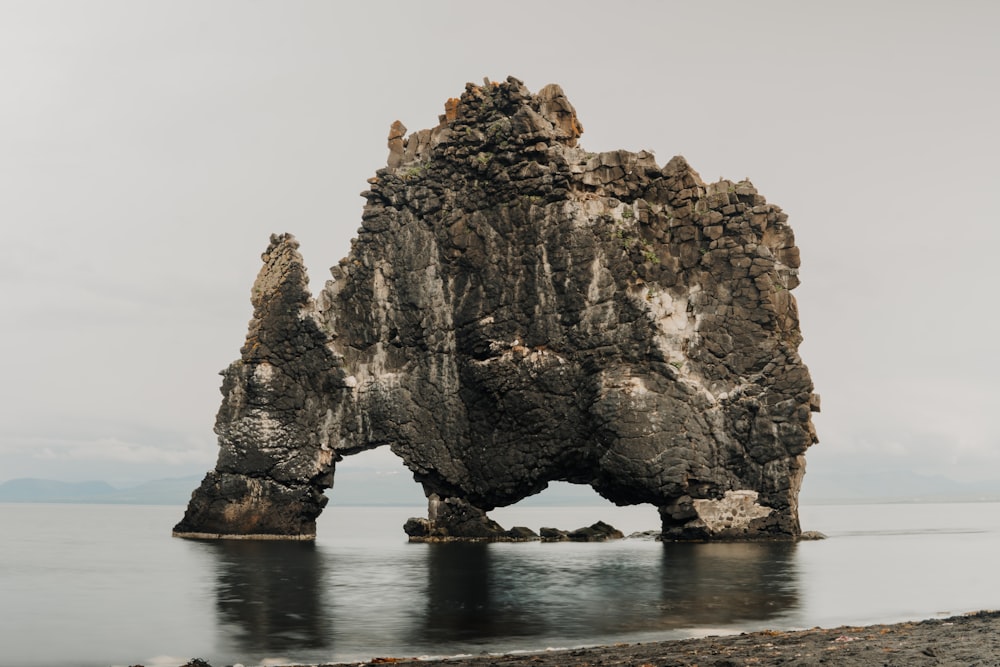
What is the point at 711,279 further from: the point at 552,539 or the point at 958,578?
the point at 958,578

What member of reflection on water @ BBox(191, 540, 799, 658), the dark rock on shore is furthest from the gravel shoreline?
the dark rock on shore

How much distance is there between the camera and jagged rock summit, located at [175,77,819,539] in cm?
6025

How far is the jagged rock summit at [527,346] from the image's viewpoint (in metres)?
60.2

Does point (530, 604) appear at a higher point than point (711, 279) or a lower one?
lower

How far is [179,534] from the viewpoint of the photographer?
70562 millimetres

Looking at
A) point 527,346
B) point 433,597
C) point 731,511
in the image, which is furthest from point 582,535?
point 433,597

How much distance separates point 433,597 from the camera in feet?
111

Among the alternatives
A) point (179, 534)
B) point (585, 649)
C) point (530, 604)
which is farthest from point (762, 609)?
point (179, 534)

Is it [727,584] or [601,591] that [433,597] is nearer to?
[601,591]

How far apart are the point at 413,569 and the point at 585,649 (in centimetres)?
2328

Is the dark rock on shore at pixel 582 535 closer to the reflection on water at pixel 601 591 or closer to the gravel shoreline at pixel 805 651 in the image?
the reflection on water at pixel 601 591

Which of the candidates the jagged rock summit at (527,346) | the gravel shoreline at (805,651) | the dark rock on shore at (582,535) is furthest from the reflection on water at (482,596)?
the dark rock on shore at (582,535)

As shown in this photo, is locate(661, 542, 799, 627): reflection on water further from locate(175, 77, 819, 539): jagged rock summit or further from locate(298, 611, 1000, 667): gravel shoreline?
locate(175, 77, 819, 539): jagged rock summit

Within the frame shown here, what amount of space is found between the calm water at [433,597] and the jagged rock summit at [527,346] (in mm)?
5442
